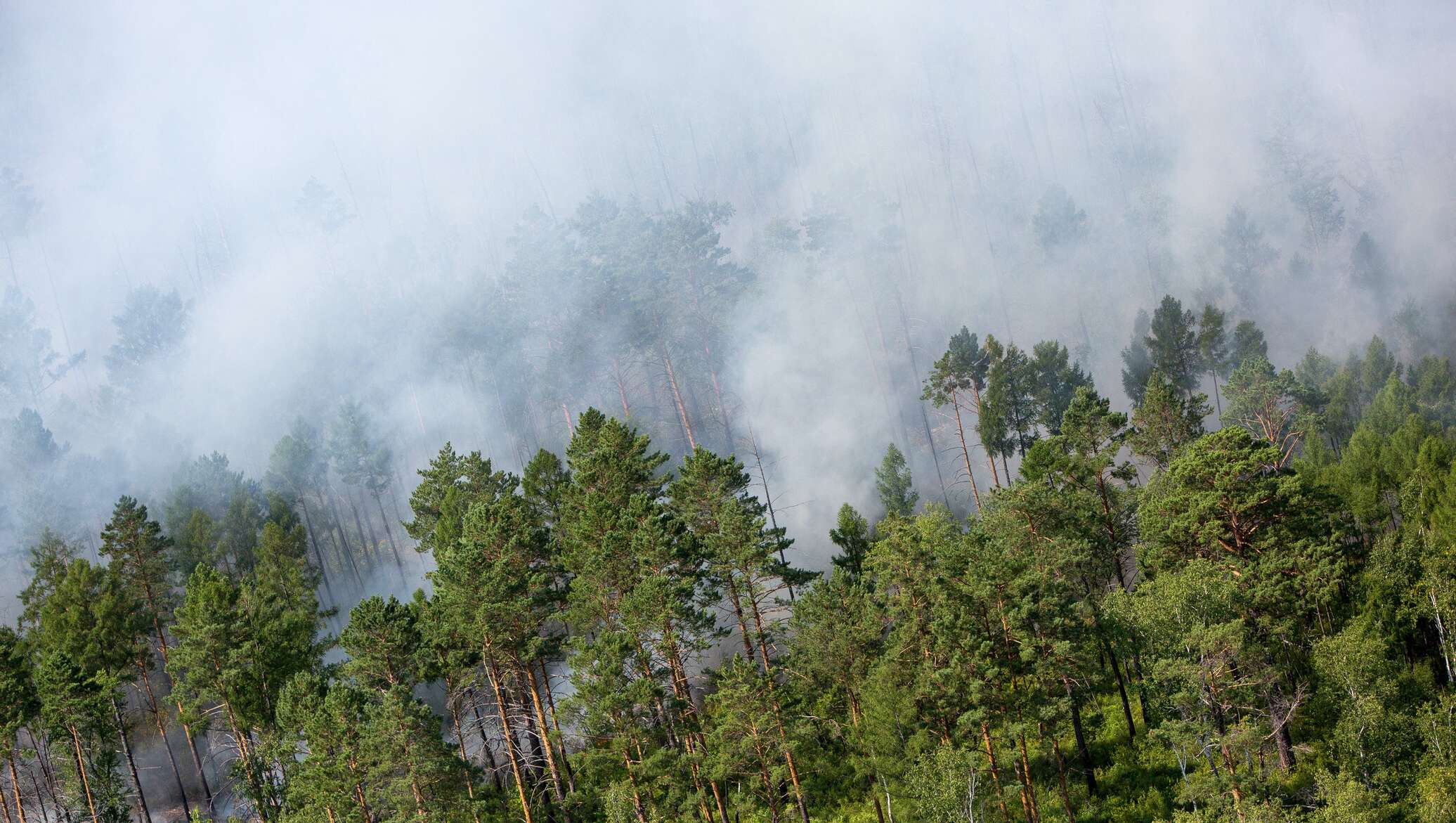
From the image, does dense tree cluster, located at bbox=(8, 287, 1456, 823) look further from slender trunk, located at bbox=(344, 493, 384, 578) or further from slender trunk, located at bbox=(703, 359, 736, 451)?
slender trunk, located at bbox=(703, 359, 736, 451)

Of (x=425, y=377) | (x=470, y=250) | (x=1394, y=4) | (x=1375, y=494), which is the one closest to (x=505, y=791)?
(x=1375, y=494)

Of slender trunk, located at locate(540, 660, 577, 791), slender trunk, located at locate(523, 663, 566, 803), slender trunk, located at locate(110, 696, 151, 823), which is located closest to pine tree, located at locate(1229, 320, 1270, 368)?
slender trunk, located at locate(540, 660, 577, 791)

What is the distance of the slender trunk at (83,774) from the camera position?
152 feet

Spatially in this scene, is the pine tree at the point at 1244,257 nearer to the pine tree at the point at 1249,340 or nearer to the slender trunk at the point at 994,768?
the pine tree at the point at 1249,340

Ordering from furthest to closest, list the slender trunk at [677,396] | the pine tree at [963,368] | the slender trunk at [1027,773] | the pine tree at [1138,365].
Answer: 1. the slender trunk at [677,396]
2. the pine tree at [1138,365]
3. the pine tree at [963,368]
4. the slender trunk at [1027,773]

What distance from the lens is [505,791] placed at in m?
47.0

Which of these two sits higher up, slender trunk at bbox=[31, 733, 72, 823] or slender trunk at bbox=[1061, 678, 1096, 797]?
slender trunk at bbox=[31, 733, 72, 823]

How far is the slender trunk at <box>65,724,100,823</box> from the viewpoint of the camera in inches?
1828

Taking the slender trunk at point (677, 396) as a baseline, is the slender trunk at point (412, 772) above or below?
below

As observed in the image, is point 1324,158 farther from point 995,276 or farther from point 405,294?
point 405,294

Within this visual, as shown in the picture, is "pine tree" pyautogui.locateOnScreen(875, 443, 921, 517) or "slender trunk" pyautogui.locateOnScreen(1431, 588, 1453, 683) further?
"pine tree" pyautogui.locateOnScreen(875, 443, 921, 517)

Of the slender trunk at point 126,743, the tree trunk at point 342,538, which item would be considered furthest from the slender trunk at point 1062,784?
the tree trunk at point 342,538

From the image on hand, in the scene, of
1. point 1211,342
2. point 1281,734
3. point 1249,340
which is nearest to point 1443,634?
point 1281,734

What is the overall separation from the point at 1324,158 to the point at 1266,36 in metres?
46.8
